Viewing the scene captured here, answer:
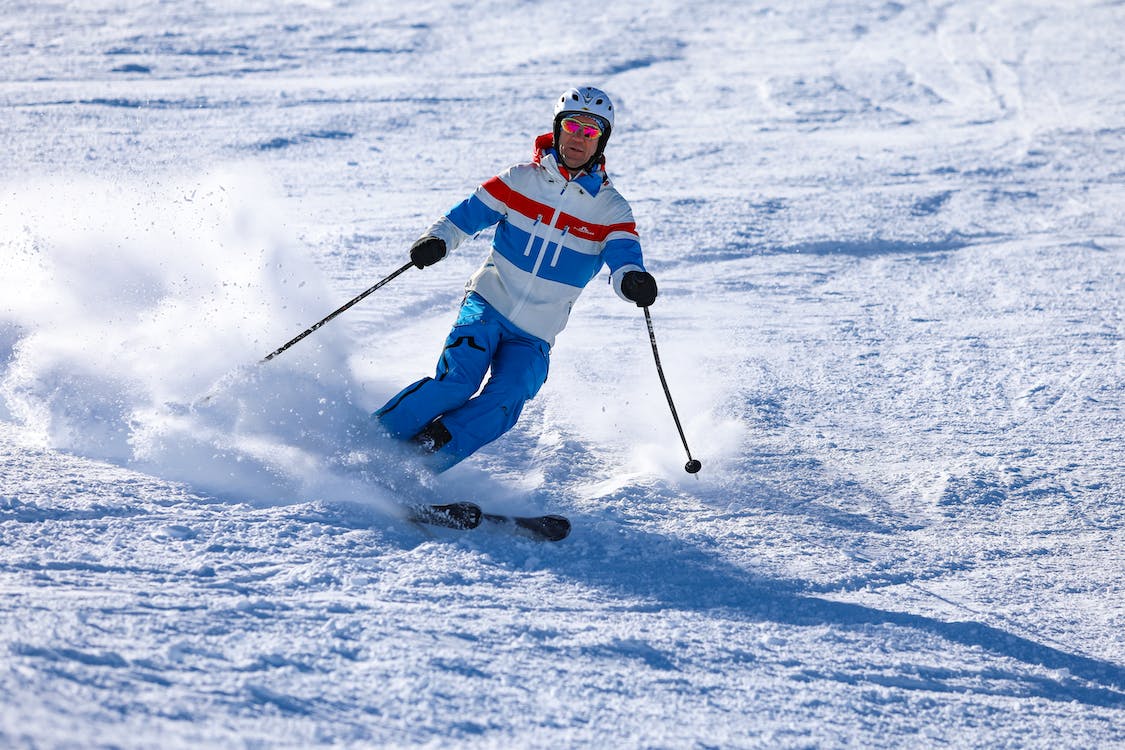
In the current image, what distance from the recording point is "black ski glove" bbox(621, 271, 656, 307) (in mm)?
4172

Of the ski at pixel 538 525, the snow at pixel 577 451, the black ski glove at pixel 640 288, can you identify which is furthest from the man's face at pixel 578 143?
the ski at pixel 538 525

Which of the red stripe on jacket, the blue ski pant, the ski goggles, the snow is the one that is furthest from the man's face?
the snow

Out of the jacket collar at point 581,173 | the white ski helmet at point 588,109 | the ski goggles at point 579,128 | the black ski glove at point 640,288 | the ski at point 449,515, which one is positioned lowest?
the ski at point 449,515

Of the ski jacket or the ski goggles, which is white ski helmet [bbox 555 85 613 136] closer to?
the ski goggles

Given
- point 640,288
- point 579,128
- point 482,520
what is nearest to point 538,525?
point 482,520

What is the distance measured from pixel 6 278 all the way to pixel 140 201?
169 centimetres

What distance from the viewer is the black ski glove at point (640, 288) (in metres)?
4.17

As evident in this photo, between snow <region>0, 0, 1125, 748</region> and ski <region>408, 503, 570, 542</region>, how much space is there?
0.06 m

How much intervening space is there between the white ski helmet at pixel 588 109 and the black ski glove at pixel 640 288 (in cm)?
55

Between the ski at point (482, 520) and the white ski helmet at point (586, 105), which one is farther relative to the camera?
the white ski helmet at point (586, 105)

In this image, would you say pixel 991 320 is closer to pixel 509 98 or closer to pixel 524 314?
pixel 524 314

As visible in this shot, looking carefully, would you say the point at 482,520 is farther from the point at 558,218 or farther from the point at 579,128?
the point at 579,128

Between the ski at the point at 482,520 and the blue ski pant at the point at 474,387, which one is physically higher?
the blue ski pant at the point at 474,387

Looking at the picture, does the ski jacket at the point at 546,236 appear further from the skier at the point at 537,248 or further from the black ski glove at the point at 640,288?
the black ski glove at the point at 640,288
